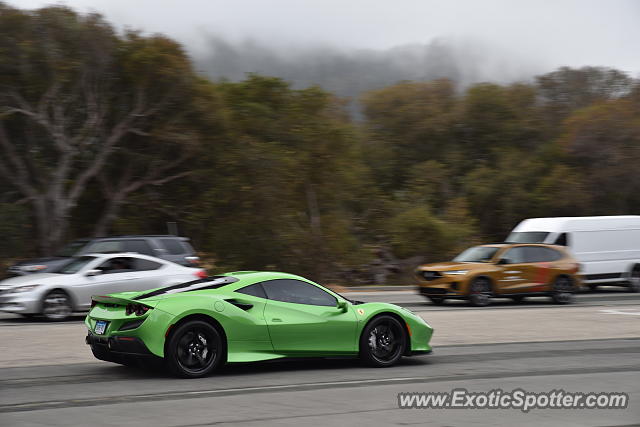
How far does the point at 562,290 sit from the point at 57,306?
42.1ft

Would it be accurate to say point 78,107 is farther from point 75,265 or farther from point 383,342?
point 383,342

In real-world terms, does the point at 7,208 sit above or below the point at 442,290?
above

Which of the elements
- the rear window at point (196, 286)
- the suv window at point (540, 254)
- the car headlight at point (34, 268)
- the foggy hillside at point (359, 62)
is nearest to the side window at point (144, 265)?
the car headlight at point (34, 268)

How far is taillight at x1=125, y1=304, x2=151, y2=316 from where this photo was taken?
30.2ft

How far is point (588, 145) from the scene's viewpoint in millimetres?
47062

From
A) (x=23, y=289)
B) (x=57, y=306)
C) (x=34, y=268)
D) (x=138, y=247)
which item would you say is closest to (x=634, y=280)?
(x=138, y=247)

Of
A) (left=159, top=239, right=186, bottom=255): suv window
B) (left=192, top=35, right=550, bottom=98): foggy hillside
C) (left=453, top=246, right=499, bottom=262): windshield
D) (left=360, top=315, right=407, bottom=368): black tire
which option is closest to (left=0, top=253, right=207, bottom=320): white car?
(left=159, top=239, right=186, bottom=255): suv window

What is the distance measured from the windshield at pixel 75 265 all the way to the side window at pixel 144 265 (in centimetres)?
88

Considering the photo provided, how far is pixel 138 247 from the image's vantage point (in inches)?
800

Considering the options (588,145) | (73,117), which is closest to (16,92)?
(73,117)

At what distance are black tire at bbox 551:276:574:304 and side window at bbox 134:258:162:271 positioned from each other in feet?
34.7

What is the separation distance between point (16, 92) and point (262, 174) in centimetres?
1007

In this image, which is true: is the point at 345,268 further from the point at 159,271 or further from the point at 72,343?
the point at 72,343

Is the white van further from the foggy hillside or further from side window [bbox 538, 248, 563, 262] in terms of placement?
the foggy hillside
